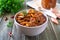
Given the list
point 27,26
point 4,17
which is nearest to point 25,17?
point 27,26

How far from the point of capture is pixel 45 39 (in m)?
0.69

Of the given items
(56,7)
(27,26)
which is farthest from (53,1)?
(27,26)

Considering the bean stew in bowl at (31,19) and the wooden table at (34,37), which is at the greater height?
the bean stew in bowl at (31,19)

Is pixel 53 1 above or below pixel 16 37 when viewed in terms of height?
above

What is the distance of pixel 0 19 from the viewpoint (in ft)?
2.66

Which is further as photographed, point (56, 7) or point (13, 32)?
point (56, 7)

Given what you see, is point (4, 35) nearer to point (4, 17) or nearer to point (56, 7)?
point (4, 17)

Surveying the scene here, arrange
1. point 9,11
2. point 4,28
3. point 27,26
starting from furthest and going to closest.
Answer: point 9,11, point 4,28, point 27,26

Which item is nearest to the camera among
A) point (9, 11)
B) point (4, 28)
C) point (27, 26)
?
point (27, 26)

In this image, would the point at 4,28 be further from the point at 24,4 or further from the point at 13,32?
the point at 24,4

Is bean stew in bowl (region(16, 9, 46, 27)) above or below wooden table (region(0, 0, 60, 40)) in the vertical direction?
above

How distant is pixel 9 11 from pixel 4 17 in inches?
2.1

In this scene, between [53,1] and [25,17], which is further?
[53,1]

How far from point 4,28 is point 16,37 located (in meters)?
0.10
